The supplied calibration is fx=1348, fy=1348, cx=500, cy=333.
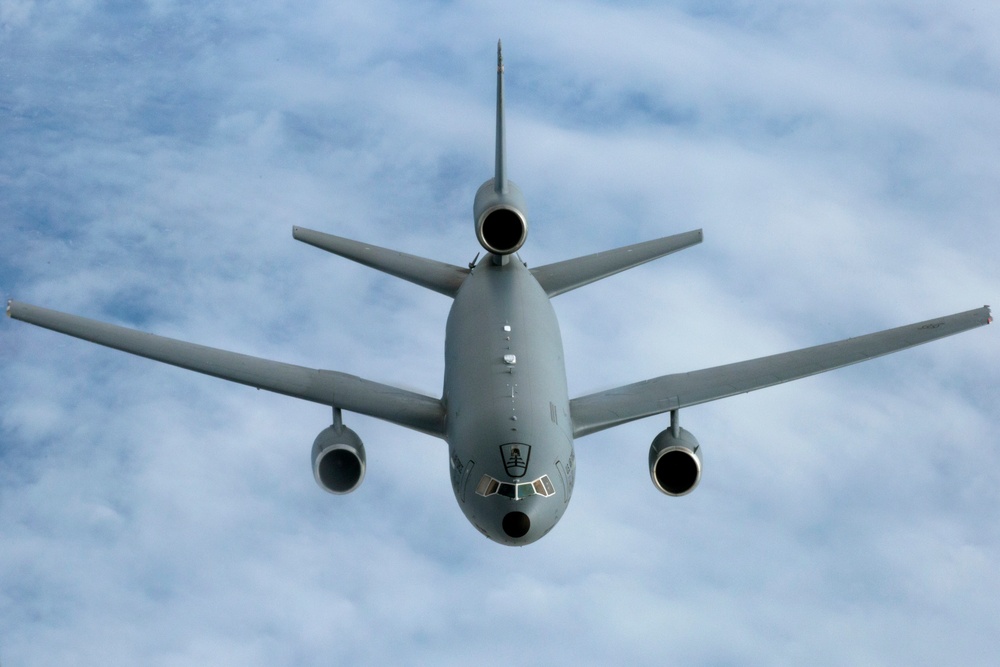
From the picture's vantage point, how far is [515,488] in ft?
101

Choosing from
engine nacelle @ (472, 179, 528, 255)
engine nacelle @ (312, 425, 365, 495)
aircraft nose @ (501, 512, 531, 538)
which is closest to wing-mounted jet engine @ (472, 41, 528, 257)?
engine nacelle @ (472, 179, 528, 255)

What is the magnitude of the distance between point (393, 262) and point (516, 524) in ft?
38.6

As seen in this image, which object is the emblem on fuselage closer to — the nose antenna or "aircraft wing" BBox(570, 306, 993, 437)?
"aircraft wing" BBox(570, 306, 993, 437)

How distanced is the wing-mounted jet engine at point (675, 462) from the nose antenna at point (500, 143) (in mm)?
7825

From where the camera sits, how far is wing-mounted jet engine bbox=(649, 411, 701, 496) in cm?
3603

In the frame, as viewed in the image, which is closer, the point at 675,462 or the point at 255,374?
the point at 675,462

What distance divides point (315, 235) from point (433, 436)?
7.92 meters

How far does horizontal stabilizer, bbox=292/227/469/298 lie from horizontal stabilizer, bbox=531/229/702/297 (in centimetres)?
248

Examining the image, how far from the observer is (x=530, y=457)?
103 feet

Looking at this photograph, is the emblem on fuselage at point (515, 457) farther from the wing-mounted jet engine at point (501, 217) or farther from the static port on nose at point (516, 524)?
the wing-mounted jet engine at point (501, 217)

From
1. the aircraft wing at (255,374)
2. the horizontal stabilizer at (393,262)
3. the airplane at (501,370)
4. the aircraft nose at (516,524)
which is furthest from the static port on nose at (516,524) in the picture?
the horizontal stabilizer at (393,262)

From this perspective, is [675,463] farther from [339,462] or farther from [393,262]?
[393,262]

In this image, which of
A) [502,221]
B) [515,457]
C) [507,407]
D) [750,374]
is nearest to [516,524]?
[515,457]

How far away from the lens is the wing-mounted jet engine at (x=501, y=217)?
119 ft
